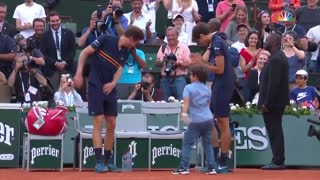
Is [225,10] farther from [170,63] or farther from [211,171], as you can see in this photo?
[211,171]

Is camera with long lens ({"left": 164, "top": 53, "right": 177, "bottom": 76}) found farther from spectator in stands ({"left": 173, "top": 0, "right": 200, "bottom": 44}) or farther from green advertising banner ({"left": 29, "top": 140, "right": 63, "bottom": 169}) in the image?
green advertising banner ({"left": 29, "top": 140, "right": 63, "bottom": 169})

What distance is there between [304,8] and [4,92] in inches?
259

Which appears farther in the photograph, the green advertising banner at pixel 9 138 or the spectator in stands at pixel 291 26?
the spectator in stands at pixel 291 26

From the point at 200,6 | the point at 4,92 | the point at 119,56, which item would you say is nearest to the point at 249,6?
the point at 200,6

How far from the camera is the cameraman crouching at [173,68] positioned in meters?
18.4

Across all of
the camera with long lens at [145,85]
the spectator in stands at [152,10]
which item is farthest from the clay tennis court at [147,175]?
the spectator in stands at [152,10]

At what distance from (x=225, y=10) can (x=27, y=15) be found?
12.8 feet

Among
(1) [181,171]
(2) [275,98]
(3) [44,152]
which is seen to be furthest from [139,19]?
(1) [181,171]

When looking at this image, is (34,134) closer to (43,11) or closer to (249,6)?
(43,11)

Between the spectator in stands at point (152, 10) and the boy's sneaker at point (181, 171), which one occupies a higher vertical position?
the spectator in stands at point (152, 10)

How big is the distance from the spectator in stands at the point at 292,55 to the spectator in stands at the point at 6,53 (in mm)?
4788

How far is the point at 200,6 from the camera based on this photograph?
Result: 72.0 ft

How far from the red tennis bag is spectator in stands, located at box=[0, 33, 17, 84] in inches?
132

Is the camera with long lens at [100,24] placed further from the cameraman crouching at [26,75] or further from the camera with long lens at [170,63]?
the camera with long lens at [170,63]
